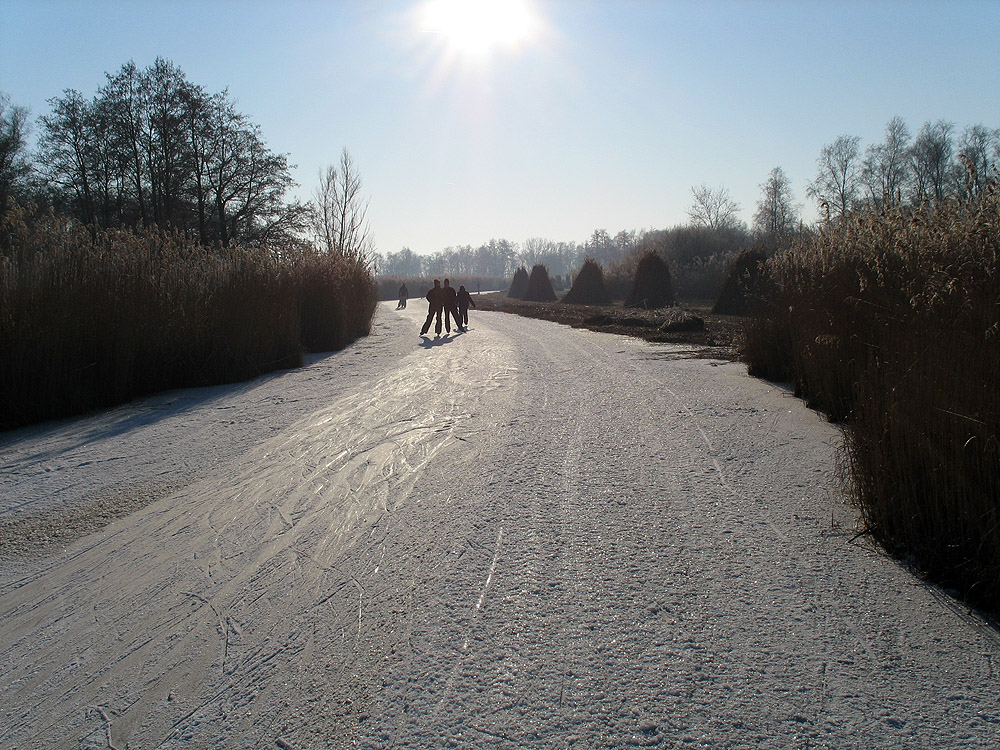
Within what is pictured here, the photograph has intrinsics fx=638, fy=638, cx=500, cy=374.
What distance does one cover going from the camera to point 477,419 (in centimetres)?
684

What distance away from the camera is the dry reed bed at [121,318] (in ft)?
23.9

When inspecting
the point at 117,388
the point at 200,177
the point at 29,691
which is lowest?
the point at 29,691

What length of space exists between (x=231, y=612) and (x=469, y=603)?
1.11 m

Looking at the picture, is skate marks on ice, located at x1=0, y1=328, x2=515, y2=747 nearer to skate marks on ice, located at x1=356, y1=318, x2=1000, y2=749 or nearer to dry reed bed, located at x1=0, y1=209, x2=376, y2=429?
skate marks on ice, located at x1=356, y1=318, x2=1000, y2=749

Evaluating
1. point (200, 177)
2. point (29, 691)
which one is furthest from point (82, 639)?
point (200, 177)

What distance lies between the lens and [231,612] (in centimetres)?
297

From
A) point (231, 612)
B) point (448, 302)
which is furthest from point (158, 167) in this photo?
point (231, 612)

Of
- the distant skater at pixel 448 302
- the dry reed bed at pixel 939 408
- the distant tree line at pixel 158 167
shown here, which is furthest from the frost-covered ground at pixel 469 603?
the distant tree line at pixel 158 167

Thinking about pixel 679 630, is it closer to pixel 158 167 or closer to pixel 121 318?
pixel 121 318

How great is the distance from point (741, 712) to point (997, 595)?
62.9 inches

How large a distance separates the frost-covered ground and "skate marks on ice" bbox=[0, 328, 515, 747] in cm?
2

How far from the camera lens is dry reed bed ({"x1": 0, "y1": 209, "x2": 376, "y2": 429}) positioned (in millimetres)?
7281

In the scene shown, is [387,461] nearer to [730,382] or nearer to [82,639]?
[82,639]

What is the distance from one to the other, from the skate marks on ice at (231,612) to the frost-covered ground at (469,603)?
0.6 inches
